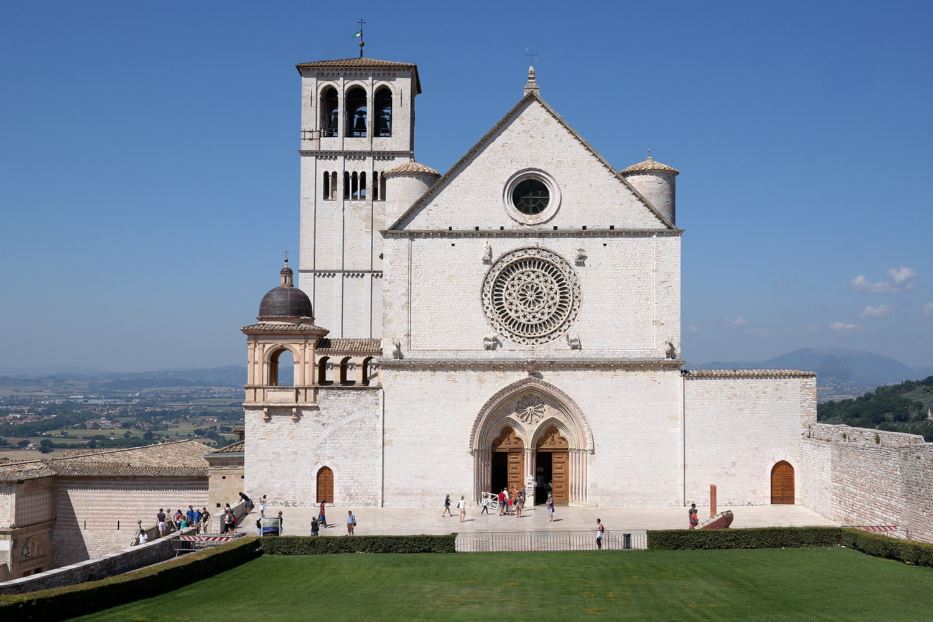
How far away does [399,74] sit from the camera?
2163 inches

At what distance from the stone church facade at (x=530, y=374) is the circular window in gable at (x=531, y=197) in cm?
6

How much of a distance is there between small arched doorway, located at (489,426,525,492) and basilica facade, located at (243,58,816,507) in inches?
3.1

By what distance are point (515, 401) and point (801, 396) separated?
36.1 feet

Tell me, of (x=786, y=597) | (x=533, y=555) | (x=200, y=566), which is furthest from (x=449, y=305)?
(x=786, y=597)

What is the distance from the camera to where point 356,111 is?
5616cm

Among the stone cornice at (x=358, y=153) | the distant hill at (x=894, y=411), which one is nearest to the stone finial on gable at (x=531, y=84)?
the stone cornice at (x=358, y=153)

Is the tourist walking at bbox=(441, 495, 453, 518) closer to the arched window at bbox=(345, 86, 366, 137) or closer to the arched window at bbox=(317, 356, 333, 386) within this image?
the arched window at bbox=(317, 356, 333, 386)

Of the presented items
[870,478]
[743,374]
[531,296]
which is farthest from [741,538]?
[531,296]

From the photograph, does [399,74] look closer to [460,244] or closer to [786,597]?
[460,244]

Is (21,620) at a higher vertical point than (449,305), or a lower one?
A: lower

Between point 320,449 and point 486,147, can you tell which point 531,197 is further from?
point 320,449

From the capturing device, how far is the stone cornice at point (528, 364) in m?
39.0

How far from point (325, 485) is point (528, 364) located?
9.09 meters

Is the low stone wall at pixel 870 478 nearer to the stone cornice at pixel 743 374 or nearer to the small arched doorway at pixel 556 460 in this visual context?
the stone cornice at pixel 743 374
